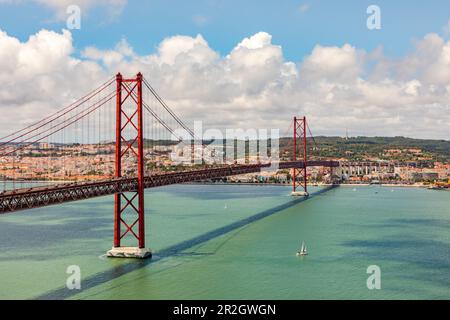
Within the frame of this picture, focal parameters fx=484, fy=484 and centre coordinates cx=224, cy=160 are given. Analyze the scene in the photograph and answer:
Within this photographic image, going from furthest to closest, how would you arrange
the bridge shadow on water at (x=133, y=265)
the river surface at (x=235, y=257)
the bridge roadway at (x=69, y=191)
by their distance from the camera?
the river surface at (x=235, y=257) → the bridge shadow on water at (x=133, y=265) → the bridge roadway at (x=69, y=191)

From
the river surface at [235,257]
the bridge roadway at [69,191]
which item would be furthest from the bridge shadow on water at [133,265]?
the bridge roadway at [69,191]

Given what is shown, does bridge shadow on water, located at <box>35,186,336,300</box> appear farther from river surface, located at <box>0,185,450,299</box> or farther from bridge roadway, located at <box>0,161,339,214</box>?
bridge roadway, located at <box>0,161,339,214</box>

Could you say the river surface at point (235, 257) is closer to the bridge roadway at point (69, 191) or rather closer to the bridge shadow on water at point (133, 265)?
the bridge shadow on water at point (133, 265)

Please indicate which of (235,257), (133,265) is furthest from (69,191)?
(235,257)

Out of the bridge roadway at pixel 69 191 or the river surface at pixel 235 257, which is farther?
the river surface at pixel 235 257

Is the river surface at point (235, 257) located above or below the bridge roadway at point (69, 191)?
below

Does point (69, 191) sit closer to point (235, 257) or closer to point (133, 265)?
point (133, 265)

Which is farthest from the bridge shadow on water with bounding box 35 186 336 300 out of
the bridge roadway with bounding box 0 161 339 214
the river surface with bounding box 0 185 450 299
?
the bridge roadway with bounding box 0 161 339 214
